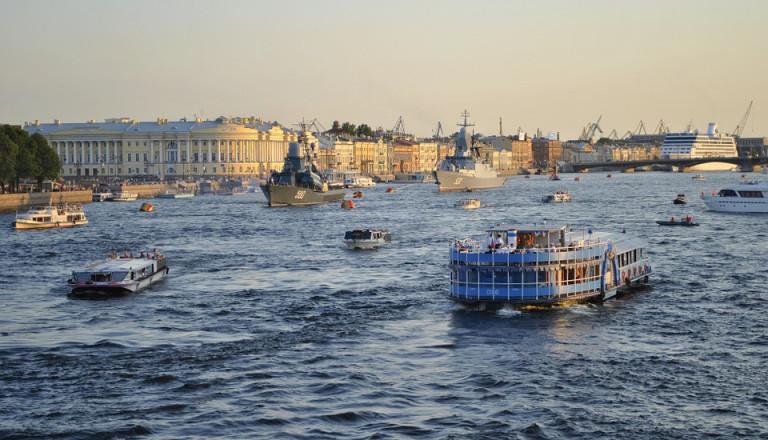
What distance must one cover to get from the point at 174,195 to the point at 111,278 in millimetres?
90897

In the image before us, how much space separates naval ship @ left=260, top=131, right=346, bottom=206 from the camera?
102000mm

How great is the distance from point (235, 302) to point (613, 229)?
3391 cm

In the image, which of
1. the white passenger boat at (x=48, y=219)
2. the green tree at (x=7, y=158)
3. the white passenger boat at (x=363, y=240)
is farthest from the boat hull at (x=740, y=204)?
the green tree at (x=7, y=158)

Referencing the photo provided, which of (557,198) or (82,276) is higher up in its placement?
(557,198)

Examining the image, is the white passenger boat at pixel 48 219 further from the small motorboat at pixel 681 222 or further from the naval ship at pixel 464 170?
the naval ship at pixel 464 170

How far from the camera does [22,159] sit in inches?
3888

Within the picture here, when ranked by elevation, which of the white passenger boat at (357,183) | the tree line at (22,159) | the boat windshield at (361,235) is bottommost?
the boat windshield at (361,235)

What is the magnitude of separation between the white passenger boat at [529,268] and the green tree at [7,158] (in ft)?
229

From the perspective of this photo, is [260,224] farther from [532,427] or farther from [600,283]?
[532,427]

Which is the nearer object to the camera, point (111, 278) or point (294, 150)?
point (111, 278)

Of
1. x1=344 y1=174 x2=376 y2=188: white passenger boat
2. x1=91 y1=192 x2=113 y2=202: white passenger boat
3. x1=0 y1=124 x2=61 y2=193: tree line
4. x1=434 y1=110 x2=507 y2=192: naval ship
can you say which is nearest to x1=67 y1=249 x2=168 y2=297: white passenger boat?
x1=0 y1=124 x2=61 y2=193: tree line

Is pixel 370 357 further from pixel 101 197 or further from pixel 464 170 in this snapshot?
pixel 464 170

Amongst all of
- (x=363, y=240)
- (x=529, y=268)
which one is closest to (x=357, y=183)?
(x=363, y=240)

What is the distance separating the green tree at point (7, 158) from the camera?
309 ft
